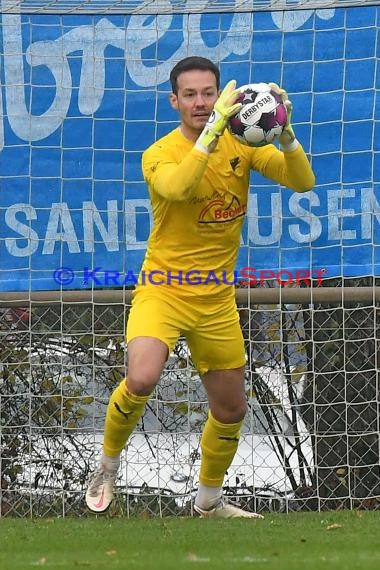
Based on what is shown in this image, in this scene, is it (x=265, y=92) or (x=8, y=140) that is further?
(x=8, y=140)

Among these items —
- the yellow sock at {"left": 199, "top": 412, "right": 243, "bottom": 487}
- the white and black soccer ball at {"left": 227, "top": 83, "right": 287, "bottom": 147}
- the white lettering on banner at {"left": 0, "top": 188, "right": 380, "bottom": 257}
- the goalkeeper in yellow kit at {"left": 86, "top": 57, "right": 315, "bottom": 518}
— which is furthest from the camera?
the white lettering on banner at {"left": 0, "top": 188, "right": 380, "bottom": 257}

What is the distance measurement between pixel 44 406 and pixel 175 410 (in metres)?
0.86

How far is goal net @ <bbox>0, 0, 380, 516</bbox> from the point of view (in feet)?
27.6

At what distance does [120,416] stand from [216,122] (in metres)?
1.52

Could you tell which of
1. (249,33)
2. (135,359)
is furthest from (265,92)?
(249,33)

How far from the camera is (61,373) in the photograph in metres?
8.77

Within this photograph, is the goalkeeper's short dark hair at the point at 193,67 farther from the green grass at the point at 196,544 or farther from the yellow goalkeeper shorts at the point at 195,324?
the green grass at the point at 196,544

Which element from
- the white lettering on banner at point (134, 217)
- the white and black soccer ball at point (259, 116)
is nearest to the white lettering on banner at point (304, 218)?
the white lettering on banner at point (134, 217)

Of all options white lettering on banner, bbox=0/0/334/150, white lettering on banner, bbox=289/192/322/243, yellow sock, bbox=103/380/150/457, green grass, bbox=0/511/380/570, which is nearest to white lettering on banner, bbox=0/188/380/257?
white lettering on banner, bbox=289/192/322/243

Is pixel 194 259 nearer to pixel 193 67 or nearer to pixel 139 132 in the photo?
pixel 193 67

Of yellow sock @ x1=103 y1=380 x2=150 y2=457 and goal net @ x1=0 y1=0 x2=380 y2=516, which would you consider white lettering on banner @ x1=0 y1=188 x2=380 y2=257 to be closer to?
goal net @ x1=0 y1=0 x2=380 y2=516

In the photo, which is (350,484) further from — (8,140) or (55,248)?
(8,140)

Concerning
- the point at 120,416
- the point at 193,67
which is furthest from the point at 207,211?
the point at 120,416

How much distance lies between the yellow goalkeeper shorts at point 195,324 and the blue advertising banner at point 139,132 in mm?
1739
